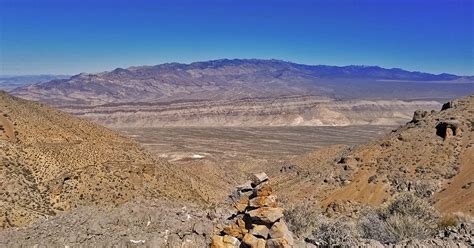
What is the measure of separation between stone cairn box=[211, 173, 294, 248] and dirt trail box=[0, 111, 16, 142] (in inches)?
961

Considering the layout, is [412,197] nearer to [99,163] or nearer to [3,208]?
[3,208]

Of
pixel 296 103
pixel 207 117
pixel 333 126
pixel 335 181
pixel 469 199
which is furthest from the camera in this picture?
pixel 296 103

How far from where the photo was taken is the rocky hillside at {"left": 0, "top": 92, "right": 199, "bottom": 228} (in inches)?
1109

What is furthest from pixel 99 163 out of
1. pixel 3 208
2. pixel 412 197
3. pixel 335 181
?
pixel 412 197

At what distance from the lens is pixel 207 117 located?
17600 cm

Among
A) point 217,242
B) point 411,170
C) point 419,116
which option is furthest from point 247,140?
point 217,242

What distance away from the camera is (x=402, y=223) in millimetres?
17953

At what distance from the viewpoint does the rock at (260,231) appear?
13688mm

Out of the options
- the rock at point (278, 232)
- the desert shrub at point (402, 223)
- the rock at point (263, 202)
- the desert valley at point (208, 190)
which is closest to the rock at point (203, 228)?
the desert valley at point (208, 190)

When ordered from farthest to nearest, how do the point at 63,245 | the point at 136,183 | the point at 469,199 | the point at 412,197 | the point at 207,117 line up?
the point at 207,117, the point at 136,183, the point at 469,199, the point at 412,197, the point at 63,245

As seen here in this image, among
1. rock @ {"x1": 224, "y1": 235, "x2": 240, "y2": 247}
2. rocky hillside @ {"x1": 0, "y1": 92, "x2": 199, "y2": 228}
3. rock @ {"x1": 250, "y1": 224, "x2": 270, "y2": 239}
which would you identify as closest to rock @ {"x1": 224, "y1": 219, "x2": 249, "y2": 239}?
rock @ {"x1": 224, "y1": 235, "x2": 240, "y2": 247}

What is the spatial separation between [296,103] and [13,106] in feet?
506

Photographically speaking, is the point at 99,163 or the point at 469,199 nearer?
the point at 469,199

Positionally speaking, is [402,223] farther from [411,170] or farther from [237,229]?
[411,170]
